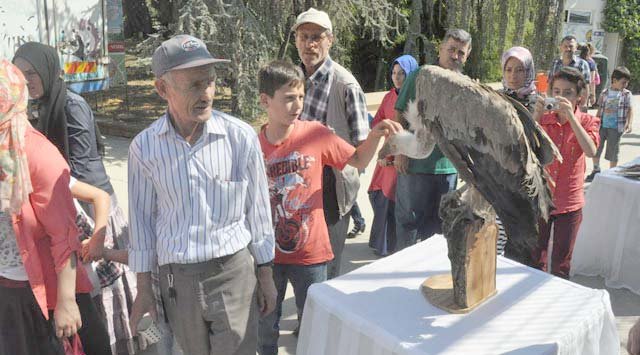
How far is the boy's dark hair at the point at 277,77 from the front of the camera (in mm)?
2490

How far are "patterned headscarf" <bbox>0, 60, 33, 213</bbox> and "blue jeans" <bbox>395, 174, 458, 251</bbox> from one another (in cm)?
255

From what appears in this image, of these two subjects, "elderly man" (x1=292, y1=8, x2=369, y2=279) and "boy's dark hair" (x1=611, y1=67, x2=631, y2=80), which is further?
"boy's dark hair" (x1=611, y1=67, x2=631, y2=80)

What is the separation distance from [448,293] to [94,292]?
180cm

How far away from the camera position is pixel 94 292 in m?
2.68

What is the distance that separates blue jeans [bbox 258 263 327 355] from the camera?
8.76 ft

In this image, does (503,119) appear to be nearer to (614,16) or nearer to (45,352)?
(45,352)

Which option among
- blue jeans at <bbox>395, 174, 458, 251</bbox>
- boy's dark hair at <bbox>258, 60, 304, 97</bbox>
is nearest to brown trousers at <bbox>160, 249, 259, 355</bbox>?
boy's dark hair at <bbox>258, 60, 304, 97</bbox>

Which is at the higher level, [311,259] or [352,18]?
[352,18]

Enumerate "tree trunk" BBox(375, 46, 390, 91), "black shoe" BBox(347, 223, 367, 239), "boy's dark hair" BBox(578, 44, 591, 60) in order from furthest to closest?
"tree trunk" BBox(375, 46, 390, 91)
"boy's dark hair" BBox(578, 44, 591, 60)
"black shoe" BBox(347, 223, 367, 239)

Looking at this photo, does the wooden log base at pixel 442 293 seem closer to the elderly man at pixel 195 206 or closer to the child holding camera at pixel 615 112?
the elderly man at pixel 195 206

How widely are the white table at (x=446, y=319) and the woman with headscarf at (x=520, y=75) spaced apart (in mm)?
1389

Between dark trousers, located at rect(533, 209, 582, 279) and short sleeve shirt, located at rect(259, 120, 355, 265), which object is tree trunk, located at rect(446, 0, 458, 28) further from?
short sleeve shirt, located at rect(259, 120, 355, 265)

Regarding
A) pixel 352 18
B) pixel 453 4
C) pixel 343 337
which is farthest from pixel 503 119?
pixel 453 4

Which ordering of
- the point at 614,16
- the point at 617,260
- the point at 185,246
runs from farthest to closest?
→ the point at 614,16
the point at 617,260
the point at 185,246
